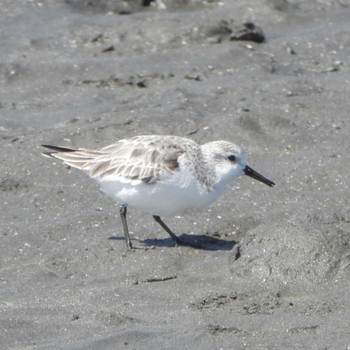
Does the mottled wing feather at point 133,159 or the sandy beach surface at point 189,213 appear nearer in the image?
the sandy beach surface at point 189,213

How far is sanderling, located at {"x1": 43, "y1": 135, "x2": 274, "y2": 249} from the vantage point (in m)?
8.00

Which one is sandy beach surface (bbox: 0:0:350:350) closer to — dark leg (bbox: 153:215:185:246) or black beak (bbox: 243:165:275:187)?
dark leg (bbox: 153:215:185:246)

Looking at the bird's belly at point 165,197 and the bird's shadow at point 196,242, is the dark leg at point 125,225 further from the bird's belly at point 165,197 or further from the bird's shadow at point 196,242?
the bird's shadow at point 196,242

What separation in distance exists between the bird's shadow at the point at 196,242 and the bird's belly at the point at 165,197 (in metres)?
0.22

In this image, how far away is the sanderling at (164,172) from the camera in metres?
8.00

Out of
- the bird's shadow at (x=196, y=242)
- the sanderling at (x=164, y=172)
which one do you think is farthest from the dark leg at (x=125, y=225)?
the bird's shadow at (x=196, y=242)

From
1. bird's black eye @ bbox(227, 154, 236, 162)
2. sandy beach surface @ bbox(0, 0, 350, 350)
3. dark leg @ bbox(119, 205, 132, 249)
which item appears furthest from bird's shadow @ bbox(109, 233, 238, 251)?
bird's black eye @ bbox(227, 154, 236, 162)

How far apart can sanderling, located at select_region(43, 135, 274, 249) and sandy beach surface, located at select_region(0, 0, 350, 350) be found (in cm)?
31

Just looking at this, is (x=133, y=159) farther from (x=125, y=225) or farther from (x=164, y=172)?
(x=125, y=225)

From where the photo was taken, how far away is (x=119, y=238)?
8273 mm

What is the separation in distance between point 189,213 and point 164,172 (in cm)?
83

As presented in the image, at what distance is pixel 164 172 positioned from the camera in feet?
26.2

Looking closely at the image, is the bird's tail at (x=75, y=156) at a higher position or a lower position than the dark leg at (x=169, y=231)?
higher

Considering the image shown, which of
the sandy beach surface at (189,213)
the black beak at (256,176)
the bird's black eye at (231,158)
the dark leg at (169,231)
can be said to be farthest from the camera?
the black beak at (256,176)
